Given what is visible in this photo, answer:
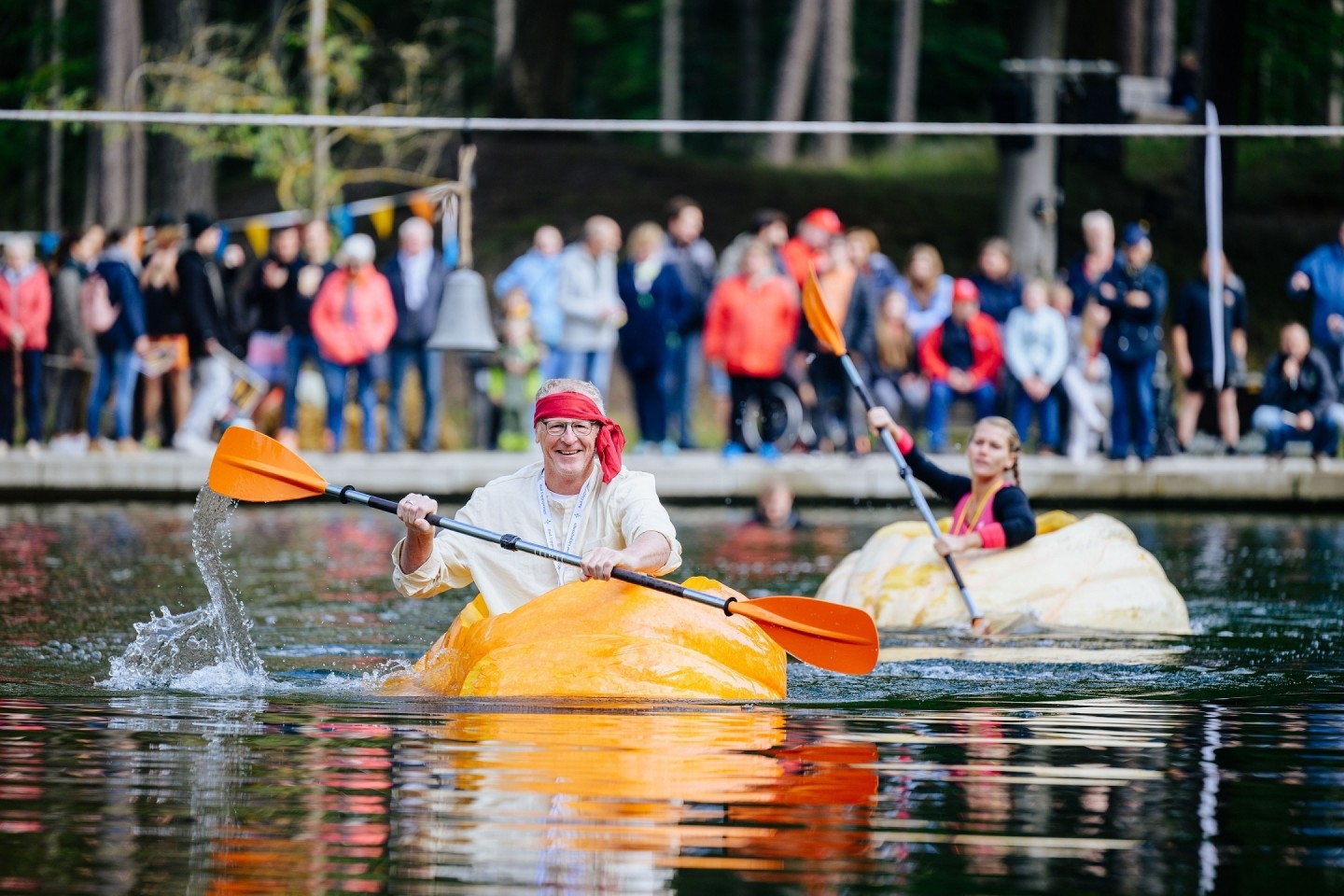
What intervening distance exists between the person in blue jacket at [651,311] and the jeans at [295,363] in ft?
7.62

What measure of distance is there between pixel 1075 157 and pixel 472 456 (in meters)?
5.79

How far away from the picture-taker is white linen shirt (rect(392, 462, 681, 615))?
7.38 metres

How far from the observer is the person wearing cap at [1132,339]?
16.3m

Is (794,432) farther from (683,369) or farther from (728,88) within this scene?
(728,88)

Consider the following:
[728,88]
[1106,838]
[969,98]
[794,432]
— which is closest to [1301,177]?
[969,98]

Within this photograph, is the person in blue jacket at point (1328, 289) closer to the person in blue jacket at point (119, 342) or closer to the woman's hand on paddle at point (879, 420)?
the woman's hand on paddle at point (879, 420)

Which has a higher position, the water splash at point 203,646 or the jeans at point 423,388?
the jeans at point 423,388

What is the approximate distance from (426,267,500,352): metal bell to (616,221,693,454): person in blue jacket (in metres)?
1.25

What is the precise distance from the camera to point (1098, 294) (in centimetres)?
1636

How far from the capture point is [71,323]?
55.8 feet

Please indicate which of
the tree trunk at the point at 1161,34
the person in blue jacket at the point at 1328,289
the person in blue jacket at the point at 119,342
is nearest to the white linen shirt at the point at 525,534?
the person in blue jacket at the point at 119,342

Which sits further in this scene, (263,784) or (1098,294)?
(1098,294)

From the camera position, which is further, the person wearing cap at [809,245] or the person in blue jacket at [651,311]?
the person wearing cap at [809,245]

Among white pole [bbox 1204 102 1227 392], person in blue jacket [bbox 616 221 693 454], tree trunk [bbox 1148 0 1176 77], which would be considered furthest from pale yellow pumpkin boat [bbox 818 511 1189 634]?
tree trunk [bbox 1148 0 1176 77]
